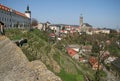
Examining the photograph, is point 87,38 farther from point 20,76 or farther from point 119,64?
point 20,76

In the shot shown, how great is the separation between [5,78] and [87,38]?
292 feet

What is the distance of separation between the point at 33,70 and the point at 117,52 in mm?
67060

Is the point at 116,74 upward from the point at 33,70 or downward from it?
downward

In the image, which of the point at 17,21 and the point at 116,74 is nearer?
the point at 116,74

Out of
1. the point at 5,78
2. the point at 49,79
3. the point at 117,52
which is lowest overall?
the point at 117,52

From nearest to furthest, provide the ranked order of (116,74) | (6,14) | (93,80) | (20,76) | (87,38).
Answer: (20,76), (93,80), (116,74), (6,14), (87,38)

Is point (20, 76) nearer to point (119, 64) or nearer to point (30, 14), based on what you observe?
point (119, 64)

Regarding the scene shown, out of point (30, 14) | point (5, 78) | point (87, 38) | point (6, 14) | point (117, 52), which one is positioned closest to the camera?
point (5, 78)

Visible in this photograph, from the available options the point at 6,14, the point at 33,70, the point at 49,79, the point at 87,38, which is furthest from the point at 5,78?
the point at 87,38

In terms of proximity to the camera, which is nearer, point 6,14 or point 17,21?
point 6,14

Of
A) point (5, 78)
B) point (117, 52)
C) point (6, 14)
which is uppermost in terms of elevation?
point (6, 14)

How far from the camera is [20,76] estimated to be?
28.2 feet

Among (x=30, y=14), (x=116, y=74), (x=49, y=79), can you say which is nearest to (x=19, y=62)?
(x=49, y=79)

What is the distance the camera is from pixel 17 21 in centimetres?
6253
